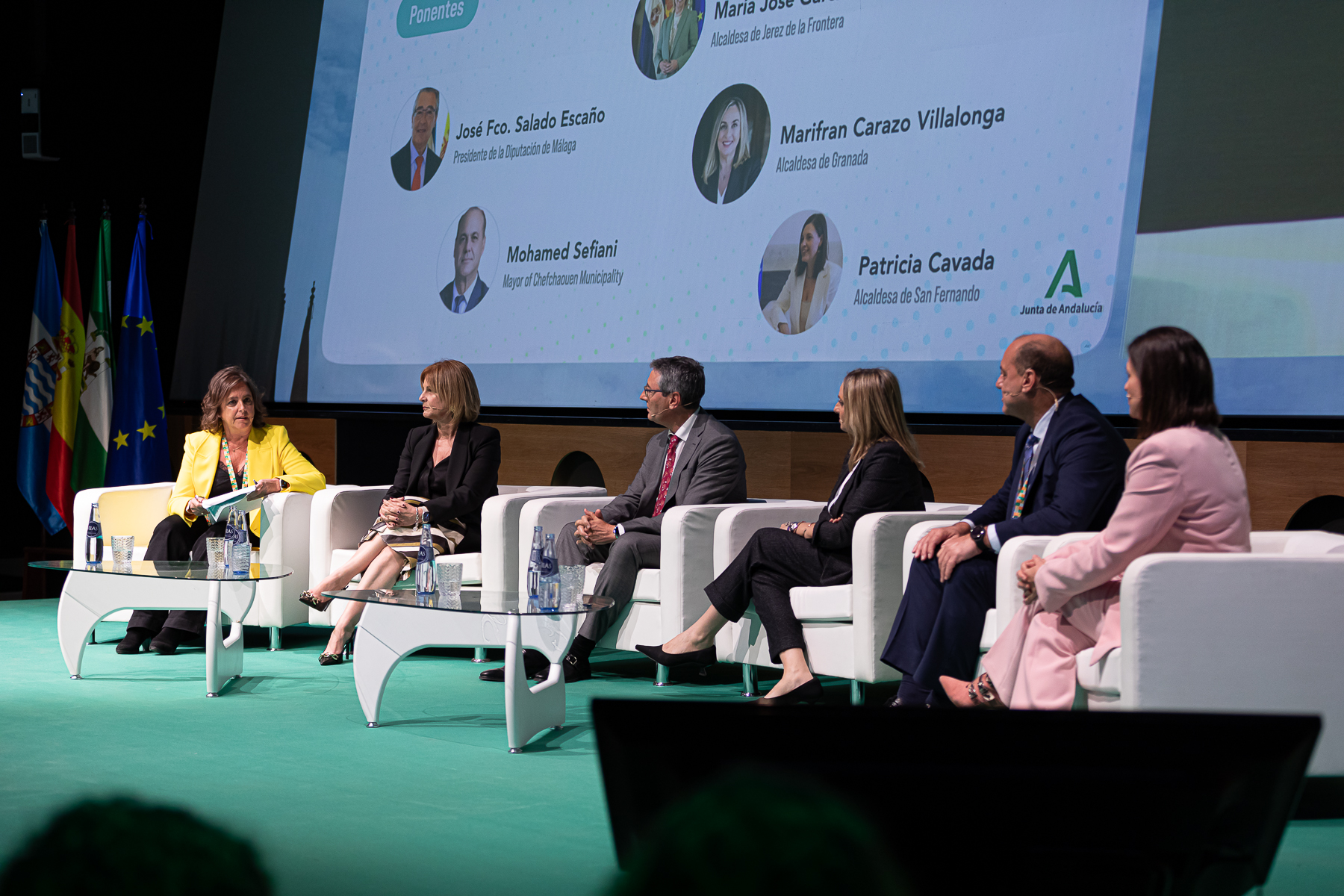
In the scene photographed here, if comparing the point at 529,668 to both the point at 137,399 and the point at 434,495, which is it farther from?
the point at 137,399

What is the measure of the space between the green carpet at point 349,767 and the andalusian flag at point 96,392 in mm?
2249

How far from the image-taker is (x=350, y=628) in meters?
5.29

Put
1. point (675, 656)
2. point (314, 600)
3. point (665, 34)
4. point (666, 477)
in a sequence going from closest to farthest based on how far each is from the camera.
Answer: point (675, 656) < point (666, 477) < point (314, 600) < point (665, 34)

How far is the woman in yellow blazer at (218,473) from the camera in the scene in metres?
5.54

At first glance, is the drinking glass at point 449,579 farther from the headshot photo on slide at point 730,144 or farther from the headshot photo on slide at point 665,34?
the headshot photo on slide at point 665,34

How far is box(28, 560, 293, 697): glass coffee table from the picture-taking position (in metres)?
4.62

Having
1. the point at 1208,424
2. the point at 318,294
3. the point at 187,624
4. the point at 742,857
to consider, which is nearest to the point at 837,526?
the point at 1208,424

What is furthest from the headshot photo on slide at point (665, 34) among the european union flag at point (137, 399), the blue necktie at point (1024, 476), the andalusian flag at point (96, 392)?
the andalusian flag at point (96, 392)

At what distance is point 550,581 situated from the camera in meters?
3.88

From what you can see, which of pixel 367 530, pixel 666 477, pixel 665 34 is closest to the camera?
pixel 666 477

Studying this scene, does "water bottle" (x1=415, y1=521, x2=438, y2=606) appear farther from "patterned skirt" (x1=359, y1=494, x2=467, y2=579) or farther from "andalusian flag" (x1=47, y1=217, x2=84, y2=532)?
"andalusian flag" (x1=47, y1=217, x2=84, y2=532)

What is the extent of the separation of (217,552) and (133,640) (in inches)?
32.6

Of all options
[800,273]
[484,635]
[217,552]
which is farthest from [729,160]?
[484,635]

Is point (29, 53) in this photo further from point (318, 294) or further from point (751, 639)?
point (751, 639)
